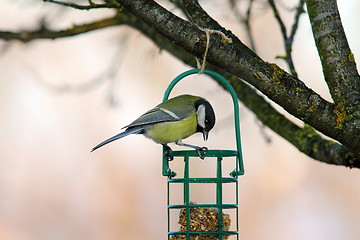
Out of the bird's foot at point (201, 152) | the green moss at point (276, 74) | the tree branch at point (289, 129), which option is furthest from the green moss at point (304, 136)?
the green moss at point (276, 74)

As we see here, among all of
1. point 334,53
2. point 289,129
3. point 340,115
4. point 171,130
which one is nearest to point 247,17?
point 289,129

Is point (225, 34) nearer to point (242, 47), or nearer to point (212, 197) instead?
point (242, 47)

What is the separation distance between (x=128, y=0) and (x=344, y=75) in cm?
111

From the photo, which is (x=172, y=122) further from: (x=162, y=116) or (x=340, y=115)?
(x=340, y=115)

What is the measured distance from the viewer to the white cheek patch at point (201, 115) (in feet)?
12.3

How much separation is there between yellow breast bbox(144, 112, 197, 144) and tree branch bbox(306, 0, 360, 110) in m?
0.89

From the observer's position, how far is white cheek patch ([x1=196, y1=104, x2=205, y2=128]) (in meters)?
3.75

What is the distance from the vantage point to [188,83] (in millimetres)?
6691

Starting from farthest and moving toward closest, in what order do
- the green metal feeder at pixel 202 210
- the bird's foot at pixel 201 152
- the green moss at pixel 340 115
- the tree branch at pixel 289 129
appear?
the tree branch at pixel 289 129, the green metal feeder at pixel 202 210, the bird's foot at pixel 201 152, the green moss at pixel 340 115

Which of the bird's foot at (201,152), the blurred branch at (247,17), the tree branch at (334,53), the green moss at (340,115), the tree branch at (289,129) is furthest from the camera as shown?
the blurred branch at (247,17)

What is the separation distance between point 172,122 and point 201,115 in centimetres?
17

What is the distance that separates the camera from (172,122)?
12.5ft

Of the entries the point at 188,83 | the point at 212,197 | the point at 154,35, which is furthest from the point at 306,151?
the point at 188,83

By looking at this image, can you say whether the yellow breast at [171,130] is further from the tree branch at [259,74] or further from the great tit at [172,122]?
the tree branch at [259,74]
